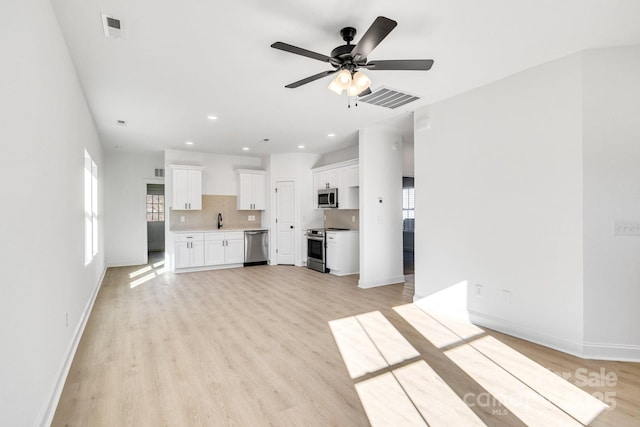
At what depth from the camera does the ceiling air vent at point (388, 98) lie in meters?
3.71

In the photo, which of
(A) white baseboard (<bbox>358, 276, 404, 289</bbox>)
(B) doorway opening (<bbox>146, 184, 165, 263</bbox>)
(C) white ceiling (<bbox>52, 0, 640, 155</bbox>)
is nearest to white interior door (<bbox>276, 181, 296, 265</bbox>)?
(A) white baseboard (<bbox>358, 276, 404, 289</bbox>)

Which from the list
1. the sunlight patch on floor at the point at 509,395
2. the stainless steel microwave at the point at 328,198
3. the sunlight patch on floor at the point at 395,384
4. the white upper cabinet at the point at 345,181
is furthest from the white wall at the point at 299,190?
the sunlight patch on floor at the point at 509,395

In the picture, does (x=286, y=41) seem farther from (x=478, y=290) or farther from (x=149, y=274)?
(x=149, y=274)

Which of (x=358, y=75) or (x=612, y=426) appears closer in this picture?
(x=612, y=426)

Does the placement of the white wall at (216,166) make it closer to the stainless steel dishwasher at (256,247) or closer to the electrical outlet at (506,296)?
the stainless steel dishwasher at (256,247)

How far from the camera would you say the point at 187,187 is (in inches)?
277

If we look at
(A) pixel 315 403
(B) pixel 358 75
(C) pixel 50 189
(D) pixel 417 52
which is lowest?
(A) pixel 315 403

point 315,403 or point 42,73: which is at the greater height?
point 42,73

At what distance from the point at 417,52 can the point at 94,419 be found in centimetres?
382

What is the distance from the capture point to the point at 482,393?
2.23 meters

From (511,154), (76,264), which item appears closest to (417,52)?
(511,154)

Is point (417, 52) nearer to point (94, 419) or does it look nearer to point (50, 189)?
point (50, 189)

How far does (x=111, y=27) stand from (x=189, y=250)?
5.14 metres

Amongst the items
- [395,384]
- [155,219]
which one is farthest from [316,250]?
[155,219]
